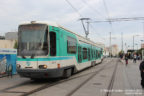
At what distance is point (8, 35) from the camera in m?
A: 60.1

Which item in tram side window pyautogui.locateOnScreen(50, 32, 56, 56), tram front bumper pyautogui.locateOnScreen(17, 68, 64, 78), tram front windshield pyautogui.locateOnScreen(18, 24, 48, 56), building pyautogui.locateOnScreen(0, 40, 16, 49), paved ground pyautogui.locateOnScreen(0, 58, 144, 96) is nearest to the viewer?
paved ground pyautogui.locateOnScreen(0, 58, 144, 96)

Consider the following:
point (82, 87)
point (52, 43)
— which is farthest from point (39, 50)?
point (82, 87)

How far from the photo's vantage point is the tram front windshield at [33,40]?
9750 millimetres

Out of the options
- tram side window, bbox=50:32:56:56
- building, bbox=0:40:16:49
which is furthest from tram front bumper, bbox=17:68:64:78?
building, bbox=0:40:16:49

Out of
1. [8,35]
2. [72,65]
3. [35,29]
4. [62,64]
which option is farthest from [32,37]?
[8,35]

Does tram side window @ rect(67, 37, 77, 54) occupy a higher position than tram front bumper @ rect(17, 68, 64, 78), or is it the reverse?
tram side window @ rect(67, 37, 77, 54)

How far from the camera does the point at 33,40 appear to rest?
9.81 metres

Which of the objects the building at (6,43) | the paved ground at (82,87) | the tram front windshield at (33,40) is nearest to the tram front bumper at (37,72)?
the paved ground at (82,87)

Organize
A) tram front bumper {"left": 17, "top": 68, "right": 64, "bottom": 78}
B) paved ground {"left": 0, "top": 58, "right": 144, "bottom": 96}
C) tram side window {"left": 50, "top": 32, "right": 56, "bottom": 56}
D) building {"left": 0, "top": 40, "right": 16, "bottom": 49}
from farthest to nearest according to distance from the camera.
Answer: building {"left": 0, "top": 40, "right": 16, "bottom": 49} < tram side window {"left": 50, "top": 32, "right": 56, "bottom": 56} < tram front bumper {"left": 17, "top": 68, "right": 64, "bottom": 78} < paved ground {"left": 0, "top": 58, "right": 144, "bottom": 96}

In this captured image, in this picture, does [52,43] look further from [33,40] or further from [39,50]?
[33,40]

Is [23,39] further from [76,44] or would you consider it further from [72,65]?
[76,44]

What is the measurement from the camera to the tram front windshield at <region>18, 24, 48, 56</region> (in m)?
9.75

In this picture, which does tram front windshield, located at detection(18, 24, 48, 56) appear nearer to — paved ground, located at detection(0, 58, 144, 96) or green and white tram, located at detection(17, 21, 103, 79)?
green and white tram, located at detection(17, 21, 103, 79)

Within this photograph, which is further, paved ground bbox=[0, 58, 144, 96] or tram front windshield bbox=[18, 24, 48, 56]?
tram front windshield bbox=[18, 24, 48, 56]
